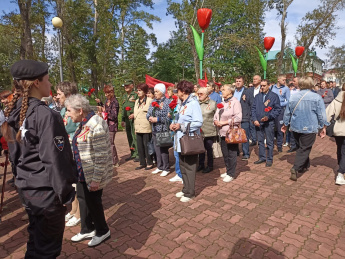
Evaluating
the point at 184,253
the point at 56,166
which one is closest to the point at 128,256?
the point at 184,253

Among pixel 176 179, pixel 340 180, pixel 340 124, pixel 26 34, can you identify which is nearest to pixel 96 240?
pixel 176 179

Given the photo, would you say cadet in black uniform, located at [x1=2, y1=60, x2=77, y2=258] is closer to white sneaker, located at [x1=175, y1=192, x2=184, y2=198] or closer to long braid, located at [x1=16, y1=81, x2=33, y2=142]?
long braid, located at [x1=16, y1=81, x2=33, y2=142]

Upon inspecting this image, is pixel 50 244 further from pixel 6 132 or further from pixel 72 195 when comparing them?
pixel 6 132

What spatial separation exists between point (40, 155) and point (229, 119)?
12.4 feet

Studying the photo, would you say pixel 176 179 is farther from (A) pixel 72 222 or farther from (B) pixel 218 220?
(A) pixel 72 222

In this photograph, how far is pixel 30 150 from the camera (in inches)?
68.6

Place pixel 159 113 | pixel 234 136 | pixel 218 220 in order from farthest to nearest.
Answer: pixel 159 113 < pixel 234 136 < pixel 218 220

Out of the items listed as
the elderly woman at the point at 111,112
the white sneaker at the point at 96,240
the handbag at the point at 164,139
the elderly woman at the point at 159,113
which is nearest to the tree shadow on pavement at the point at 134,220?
the white sneaker at the point at 96,240

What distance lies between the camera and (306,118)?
474 centimetres

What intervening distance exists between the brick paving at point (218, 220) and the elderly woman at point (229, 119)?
1.18 feet

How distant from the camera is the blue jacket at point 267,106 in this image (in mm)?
5773

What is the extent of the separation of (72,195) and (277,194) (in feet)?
12.3

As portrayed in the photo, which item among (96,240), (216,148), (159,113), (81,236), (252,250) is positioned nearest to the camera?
(252,250)

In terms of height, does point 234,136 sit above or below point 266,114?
below
